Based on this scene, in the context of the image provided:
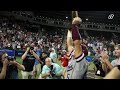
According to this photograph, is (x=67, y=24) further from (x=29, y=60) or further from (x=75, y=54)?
(x=29, y=60)

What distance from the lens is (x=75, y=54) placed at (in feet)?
15.9

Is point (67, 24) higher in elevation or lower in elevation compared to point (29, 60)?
higher

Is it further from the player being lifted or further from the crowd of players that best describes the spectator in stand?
the player being lifted

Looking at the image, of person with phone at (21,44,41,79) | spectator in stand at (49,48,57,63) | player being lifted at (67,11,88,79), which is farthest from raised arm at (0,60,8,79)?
player being lifted at (67,11,88,79)

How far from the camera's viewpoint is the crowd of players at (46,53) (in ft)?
15.7

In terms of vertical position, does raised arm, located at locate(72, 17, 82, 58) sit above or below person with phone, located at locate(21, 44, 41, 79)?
above

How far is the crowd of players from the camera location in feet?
15.7

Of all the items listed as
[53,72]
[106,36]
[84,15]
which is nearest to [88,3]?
[84,15]

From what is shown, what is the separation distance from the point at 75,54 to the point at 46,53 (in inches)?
20.8

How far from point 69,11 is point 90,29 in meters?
0.51

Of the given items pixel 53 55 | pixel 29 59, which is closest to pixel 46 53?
pixel 53 55

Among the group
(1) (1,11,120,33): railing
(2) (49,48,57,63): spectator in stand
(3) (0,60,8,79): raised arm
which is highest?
(1) (1,11,120,33): railing

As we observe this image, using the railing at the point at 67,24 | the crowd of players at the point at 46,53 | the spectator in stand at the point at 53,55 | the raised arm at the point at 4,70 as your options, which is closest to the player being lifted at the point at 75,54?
the crowd of players at the point at 46,53
